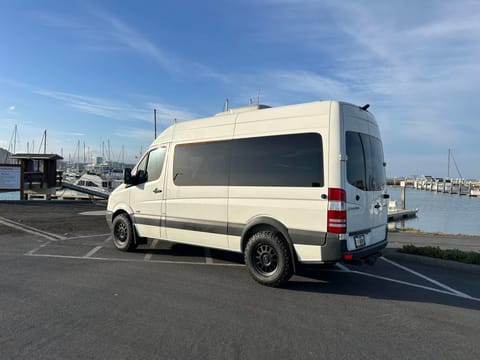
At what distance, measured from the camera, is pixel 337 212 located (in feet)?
16.6

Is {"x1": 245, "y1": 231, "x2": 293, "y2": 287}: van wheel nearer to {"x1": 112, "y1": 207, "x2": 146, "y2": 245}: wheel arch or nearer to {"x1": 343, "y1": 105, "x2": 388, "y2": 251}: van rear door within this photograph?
{"x1": 343, "y1": 105, "x2": 388, "y2": 251}: van rear door

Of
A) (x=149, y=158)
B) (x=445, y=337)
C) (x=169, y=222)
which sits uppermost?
(x=149, y=158)

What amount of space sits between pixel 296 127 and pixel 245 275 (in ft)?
8.73

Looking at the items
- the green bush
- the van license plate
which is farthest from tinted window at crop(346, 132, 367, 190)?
the green bush

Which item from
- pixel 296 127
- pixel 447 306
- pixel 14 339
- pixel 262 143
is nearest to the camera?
pixel 14 339

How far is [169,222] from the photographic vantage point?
714 cm

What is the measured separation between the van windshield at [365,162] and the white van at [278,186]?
16 mm

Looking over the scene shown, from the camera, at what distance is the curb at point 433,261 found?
701 cm

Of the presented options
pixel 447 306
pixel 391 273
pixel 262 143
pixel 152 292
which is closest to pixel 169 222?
pixel 152 292

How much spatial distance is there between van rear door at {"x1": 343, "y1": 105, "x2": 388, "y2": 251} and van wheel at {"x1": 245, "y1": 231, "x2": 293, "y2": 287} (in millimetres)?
966

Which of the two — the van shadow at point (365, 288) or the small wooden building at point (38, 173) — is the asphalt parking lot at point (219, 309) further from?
the small wooden building at point (38, 173)

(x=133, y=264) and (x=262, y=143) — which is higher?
(x=262, y=143)

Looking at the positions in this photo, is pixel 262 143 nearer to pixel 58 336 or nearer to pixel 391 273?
pixel 391 273

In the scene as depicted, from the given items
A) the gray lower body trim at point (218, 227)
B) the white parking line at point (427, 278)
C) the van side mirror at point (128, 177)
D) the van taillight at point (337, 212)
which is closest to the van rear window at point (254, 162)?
the van taillight at point (337, 212)
